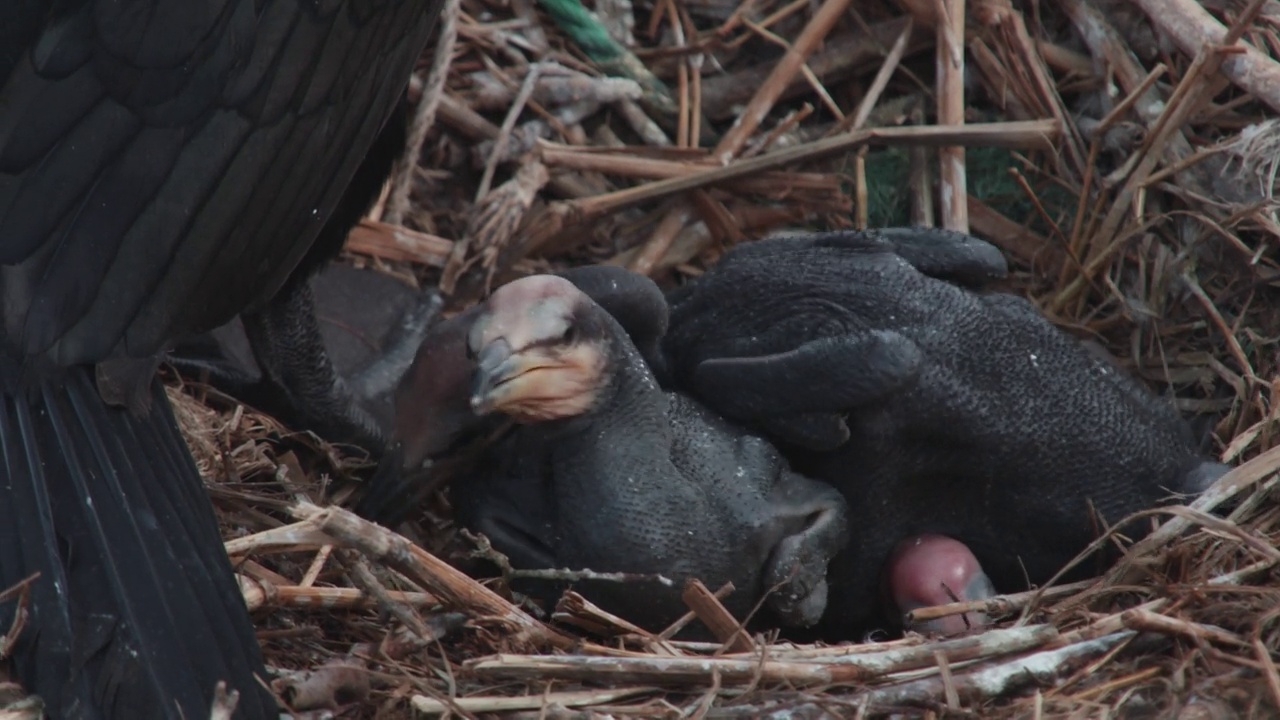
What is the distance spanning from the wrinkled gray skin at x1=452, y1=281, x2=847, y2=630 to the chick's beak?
10cm

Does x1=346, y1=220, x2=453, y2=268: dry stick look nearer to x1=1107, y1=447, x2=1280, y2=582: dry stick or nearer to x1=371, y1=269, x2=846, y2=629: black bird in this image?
x1=371, y1=269, x2=846, y2=629: black bird

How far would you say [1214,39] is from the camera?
279 centimetres

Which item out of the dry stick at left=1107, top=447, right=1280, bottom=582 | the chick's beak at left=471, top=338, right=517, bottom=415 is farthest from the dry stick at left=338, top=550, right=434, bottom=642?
the dry stick at left=1107, top=447, right=1280, bottom=582

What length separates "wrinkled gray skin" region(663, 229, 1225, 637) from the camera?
2.25 metres

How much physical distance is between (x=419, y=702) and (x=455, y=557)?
1.90ft

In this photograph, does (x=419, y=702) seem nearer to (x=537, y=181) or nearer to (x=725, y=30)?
(x=537, y=181)

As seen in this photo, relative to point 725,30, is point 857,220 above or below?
below

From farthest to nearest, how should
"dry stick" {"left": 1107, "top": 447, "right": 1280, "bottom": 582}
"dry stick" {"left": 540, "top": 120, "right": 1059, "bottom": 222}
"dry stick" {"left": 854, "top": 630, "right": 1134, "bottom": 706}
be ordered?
"dry stick" {"left": 540, "top": 120, "right": 1059, "bottom": 222} → "dry stick" {"left": 1107, "top": 447, "right": 1280, "bottom": 582} → "dry stick" {"left": 854, "top": 630, "right": 1134, "bottom": 706}

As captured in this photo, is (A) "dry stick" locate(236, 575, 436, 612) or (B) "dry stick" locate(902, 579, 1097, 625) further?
(B) "dry stick" locate(902, 579, 1097, 625)

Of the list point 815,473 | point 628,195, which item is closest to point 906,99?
point 628,195

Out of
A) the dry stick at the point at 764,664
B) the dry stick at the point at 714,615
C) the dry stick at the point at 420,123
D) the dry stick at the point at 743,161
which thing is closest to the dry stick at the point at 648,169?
the dry stick at the point at 743,161

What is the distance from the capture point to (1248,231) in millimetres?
2721

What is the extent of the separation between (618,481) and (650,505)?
0.17 feet

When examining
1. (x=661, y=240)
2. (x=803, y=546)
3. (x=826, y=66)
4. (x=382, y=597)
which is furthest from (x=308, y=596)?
(x=826, y=66)
